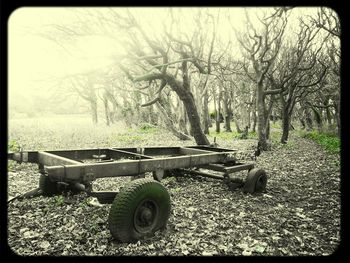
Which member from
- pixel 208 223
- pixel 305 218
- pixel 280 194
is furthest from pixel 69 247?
pixel 280 194

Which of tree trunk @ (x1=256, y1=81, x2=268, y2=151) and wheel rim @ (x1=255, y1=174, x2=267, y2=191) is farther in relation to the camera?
tree trunk @ (x1=256, y1=81, x2=268, y2=151)

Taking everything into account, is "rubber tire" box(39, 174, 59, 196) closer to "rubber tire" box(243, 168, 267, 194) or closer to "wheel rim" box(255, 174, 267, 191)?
"rubber tire" box(243, 168, 267, 194)

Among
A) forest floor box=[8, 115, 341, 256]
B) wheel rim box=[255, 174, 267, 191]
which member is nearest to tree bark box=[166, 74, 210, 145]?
forest floor box=[8, 115, 341, 256]

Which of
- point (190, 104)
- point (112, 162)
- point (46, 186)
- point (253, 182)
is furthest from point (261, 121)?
point (112, 162)

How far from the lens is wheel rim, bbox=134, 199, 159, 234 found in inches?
182

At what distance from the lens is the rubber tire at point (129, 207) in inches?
170

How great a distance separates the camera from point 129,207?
4367 millimetres

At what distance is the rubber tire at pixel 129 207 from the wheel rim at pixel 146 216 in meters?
0.06

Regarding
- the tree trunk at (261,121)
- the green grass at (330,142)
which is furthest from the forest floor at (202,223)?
the green grass at (330,142)

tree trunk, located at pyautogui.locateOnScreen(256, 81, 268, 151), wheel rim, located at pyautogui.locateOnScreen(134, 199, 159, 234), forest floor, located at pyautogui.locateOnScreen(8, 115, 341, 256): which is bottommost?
forest floor, located at pyautogui.locateOnScreen(8, 115, 341, 256)

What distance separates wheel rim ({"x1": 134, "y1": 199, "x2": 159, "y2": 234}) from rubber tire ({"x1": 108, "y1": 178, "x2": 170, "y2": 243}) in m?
0.06

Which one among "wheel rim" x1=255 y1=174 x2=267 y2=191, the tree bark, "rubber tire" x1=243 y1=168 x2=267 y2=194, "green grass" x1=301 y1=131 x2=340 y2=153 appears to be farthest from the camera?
"green grass" x1=301 y1=131 x2=340 y2=153

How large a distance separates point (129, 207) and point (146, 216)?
1.52ft

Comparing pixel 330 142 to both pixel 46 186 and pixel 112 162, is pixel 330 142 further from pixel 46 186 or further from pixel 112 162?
pixel 46 186
